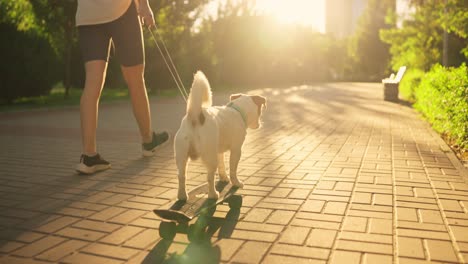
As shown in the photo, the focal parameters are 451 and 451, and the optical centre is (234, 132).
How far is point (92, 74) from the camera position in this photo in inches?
203

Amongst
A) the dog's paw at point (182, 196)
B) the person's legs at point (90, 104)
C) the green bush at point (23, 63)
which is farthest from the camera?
the green bush at point (23, 63)

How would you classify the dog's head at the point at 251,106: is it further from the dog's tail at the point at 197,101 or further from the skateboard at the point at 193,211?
the dog's tail at the point at 197,101

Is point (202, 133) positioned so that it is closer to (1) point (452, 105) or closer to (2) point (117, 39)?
(2) point (117, 39)

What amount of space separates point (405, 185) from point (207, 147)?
247cm

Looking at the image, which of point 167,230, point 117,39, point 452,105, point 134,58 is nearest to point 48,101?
point 134,58

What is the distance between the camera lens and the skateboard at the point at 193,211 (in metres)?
3.11

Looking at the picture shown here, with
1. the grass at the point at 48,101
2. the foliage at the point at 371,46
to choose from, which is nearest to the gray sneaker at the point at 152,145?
the grass at the point at 48,101

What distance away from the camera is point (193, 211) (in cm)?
336

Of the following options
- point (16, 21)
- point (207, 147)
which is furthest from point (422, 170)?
point (16, 21)

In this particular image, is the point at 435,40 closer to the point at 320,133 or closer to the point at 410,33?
the point at 410,33

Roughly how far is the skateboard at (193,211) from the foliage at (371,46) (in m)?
57.5

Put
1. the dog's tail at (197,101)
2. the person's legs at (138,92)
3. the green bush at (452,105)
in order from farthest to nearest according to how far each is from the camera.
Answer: the green bush at (452,105), the person's legs at (138,92), the dog's tail at (197,101)

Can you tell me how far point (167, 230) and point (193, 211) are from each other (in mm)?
269

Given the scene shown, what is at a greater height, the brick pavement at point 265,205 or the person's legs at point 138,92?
the person's legs at point 138,92
